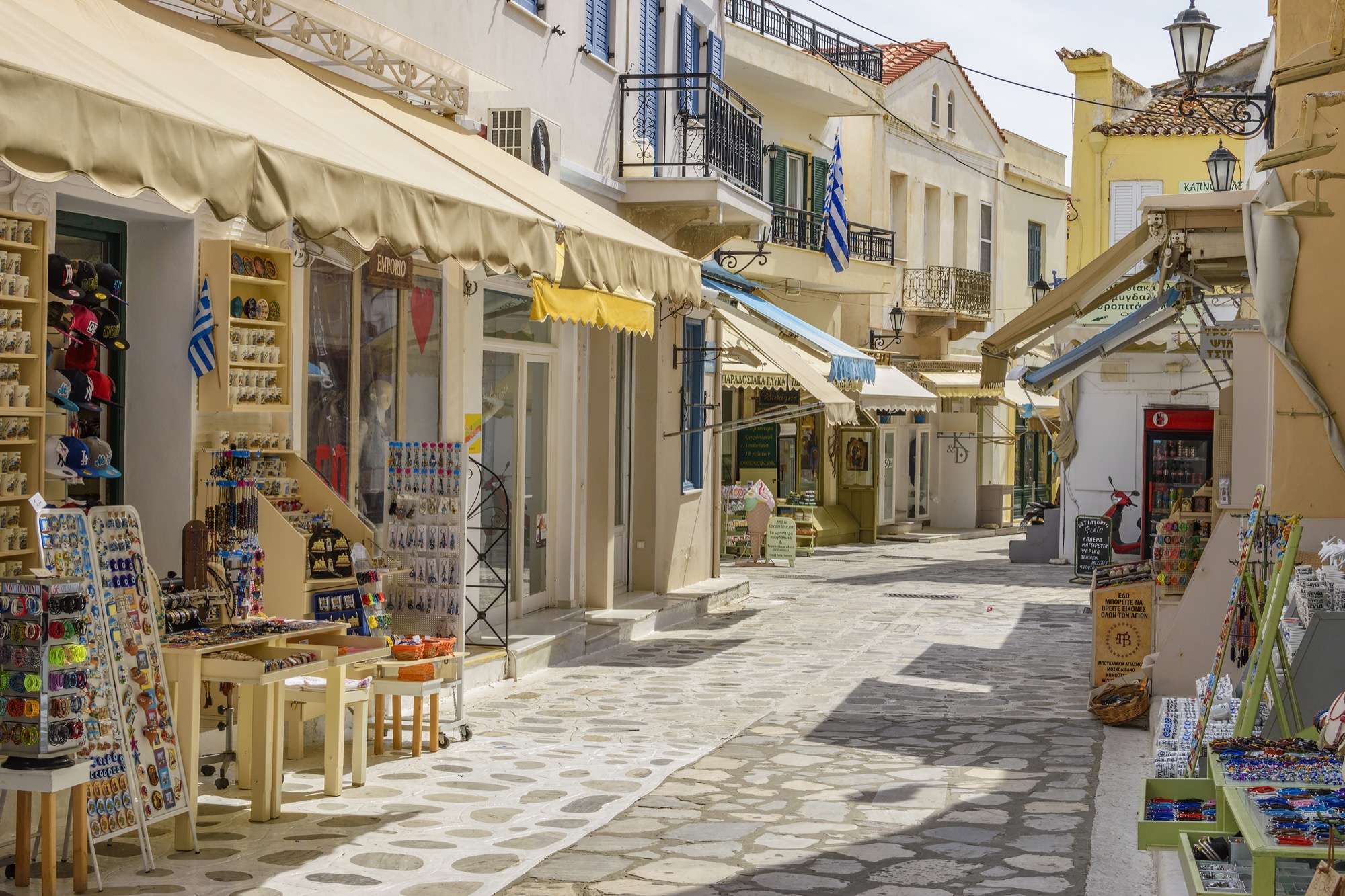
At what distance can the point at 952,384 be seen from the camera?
29.0 m

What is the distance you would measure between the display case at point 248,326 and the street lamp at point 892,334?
2167cm

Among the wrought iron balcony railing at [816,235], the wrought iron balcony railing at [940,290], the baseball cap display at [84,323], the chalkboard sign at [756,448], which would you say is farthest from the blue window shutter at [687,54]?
the wrought iron balcony railing at [940,290]

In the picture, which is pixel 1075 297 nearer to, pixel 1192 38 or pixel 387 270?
pixel 1192 38

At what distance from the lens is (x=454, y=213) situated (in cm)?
700

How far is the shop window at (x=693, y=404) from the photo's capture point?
673 inches

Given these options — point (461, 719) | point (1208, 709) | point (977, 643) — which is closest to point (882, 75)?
point (977, 643)

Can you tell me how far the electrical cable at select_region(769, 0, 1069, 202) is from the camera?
26377mm

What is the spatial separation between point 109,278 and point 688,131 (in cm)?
986

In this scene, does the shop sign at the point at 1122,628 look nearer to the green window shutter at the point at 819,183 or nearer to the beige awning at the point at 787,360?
the beige awning at the point at 787,360

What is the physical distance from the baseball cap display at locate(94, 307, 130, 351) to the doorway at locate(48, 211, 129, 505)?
4.1 inches

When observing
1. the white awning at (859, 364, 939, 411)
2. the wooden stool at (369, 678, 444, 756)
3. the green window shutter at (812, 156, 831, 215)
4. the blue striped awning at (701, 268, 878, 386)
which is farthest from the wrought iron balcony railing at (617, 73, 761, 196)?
the green window shutter at (812, 156, 831, 215)

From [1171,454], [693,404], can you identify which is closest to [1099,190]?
[1171,454]

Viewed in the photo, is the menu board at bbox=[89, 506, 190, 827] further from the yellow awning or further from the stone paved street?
the yellow awning

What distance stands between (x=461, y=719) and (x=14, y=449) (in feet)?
11.6
